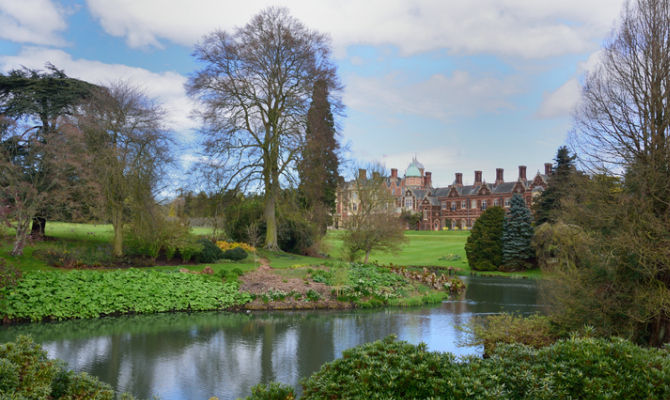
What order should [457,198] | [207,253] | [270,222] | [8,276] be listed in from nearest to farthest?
1. [8,276]
2. [207,253]
3. [270,222]
4. [457,198]

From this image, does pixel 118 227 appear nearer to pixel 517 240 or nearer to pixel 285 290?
pixel 285 290

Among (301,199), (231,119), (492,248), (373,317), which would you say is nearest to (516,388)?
(373,317)

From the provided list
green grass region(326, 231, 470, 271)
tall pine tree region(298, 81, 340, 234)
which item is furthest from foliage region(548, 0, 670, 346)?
green grass region(326, 231, 470, 271)

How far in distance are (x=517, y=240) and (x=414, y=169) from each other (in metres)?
72.1

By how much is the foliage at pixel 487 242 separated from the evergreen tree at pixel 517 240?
45cm

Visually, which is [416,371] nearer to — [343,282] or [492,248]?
[343,282]

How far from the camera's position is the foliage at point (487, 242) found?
38.8 metres

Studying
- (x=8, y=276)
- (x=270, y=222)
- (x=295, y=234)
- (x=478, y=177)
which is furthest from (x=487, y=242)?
(x=478, y=177)

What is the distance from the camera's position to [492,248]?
3878 cm

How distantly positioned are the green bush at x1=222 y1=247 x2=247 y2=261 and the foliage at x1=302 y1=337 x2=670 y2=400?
65.8 ft

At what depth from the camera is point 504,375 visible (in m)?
5.25

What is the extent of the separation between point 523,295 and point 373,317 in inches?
437

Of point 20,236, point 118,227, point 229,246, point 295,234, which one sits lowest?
point 229,246

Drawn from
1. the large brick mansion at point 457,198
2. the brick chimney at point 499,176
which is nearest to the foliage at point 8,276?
the large brick mansion at point 457,198
